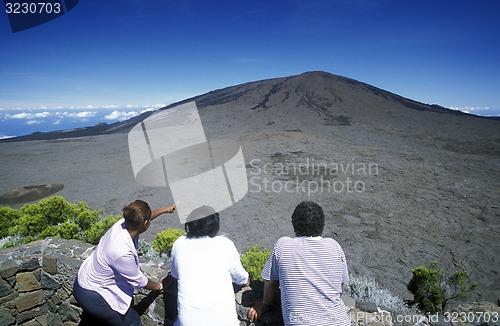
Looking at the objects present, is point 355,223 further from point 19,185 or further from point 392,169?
point 19,185

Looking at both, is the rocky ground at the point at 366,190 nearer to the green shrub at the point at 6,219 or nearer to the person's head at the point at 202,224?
the green shrub at the point at 6,219

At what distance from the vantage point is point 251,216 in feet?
Answer: 31.2

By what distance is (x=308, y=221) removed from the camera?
217 centimetres

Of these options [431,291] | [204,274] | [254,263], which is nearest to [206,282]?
[204,274]

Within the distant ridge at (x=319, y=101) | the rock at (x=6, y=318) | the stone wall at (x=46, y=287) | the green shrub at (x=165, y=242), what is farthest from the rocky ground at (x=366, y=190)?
the distant ridge at (x=319, y=101)

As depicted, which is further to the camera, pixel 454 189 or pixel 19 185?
pixel 19 185

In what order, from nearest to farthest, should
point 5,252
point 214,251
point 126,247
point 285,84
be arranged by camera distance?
point 214,251 → point 126,247 → point 5,252 → point 285,84

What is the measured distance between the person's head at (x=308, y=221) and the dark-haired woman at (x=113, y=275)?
133 cm

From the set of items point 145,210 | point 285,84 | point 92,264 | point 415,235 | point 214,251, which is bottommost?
point 415,235

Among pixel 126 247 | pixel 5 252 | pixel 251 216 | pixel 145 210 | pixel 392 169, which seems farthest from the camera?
pixel 392 169

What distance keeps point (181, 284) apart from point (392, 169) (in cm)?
1408

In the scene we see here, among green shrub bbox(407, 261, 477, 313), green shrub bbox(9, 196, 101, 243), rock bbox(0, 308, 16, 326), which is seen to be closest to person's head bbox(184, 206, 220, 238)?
rock bbox(0, 308, 16, 326)

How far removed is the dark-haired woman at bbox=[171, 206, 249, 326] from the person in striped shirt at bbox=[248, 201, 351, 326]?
39 centimetres

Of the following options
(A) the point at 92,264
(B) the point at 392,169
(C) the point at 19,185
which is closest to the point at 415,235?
(B) the point at 392,169
